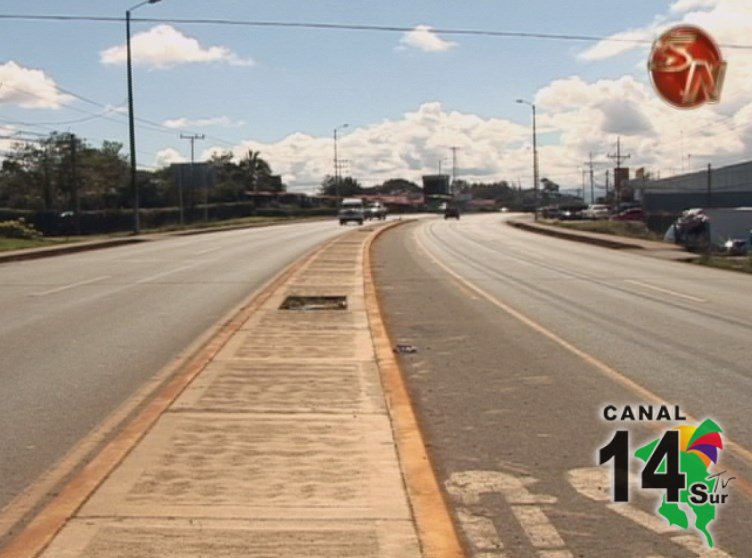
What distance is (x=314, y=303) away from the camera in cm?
1817

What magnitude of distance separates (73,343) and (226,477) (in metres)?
7.52

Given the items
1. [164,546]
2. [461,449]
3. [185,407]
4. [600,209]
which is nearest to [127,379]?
[185,407]

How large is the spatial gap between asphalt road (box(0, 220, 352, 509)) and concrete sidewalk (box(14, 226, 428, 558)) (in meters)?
0.78

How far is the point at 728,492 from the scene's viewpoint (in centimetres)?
653

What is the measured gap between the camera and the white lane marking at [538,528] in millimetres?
5586

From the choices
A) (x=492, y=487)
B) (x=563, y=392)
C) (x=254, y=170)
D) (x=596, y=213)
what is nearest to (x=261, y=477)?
(x=492, y=487)

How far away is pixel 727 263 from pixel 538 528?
27.9 meters

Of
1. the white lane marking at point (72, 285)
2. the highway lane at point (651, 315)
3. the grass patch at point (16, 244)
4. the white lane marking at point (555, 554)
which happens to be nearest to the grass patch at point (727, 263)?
the highway lane at point (651, 315)

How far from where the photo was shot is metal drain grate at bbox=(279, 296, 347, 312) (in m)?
17.4

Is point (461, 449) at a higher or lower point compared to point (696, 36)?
lower

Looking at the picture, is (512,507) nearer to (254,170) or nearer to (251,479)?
(251,479)

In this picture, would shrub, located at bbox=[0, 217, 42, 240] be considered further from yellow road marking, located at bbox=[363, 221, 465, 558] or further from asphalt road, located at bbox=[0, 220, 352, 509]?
yellow road marking, located at bbox=[363, 221, 465, 558]

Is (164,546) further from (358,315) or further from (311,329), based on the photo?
(358,315)

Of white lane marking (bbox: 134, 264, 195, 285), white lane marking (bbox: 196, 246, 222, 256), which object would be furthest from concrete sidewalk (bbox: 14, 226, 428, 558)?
white lane marking (bbox: 196, 246, 222, 256)
